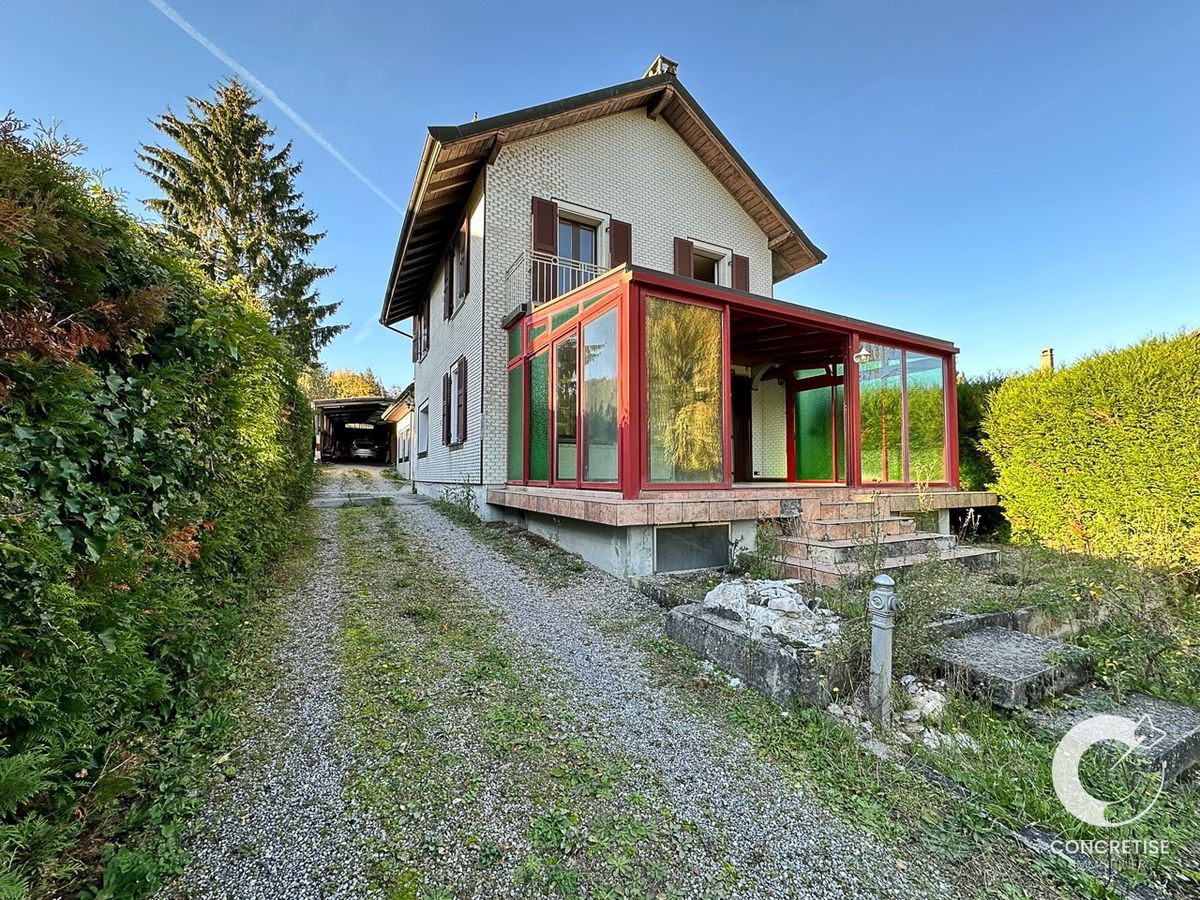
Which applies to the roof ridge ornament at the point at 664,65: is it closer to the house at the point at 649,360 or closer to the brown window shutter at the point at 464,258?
the house at the point at 649,360

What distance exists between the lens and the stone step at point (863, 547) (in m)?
4.87

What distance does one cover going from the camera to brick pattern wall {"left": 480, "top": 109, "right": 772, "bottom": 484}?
844 cm

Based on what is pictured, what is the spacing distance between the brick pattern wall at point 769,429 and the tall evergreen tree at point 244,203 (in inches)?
545

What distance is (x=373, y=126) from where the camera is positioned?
11.6 meters

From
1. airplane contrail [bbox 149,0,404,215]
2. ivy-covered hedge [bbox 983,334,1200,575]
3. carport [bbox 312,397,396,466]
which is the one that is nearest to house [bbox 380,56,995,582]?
ivy-covered hedge [bbox 983,334,1200,575]

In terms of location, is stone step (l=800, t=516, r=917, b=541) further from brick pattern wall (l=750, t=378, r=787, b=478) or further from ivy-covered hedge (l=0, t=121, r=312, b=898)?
ivy-covered hedge (l=0, t=121, r=312, b=898)

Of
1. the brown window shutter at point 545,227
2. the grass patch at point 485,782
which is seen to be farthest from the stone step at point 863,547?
the brown window shutter at point 545,227

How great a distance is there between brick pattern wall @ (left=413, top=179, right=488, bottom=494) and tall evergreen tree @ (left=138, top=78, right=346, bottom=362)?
607 cm

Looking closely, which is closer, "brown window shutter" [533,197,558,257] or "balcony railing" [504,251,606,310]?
"balcony railing" [504,251,606,310]

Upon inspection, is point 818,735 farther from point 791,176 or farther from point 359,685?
point 791,176

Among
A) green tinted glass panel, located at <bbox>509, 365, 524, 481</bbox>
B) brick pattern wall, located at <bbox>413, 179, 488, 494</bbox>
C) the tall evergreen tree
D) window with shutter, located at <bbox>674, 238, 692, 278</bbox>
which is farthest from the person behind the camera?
the tall evergreen tree

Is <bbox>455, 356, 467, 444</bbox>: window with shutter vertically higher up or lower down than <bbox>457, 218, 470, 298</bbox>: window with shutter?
lower down

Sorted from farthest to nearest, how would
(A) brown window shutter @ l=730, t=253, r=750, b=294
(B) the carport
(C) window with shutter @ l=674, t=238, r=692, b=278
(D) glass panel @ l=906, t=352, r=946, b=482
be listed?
1. (B) the carport
2. (A) brown window shutter @ l=730, t=253, r=750, b=294
3. (C) window with shutter @ l=674, t=238, r=692, b=278
4. (D) glass panel @ l=906, t=352, r=946, b=482
